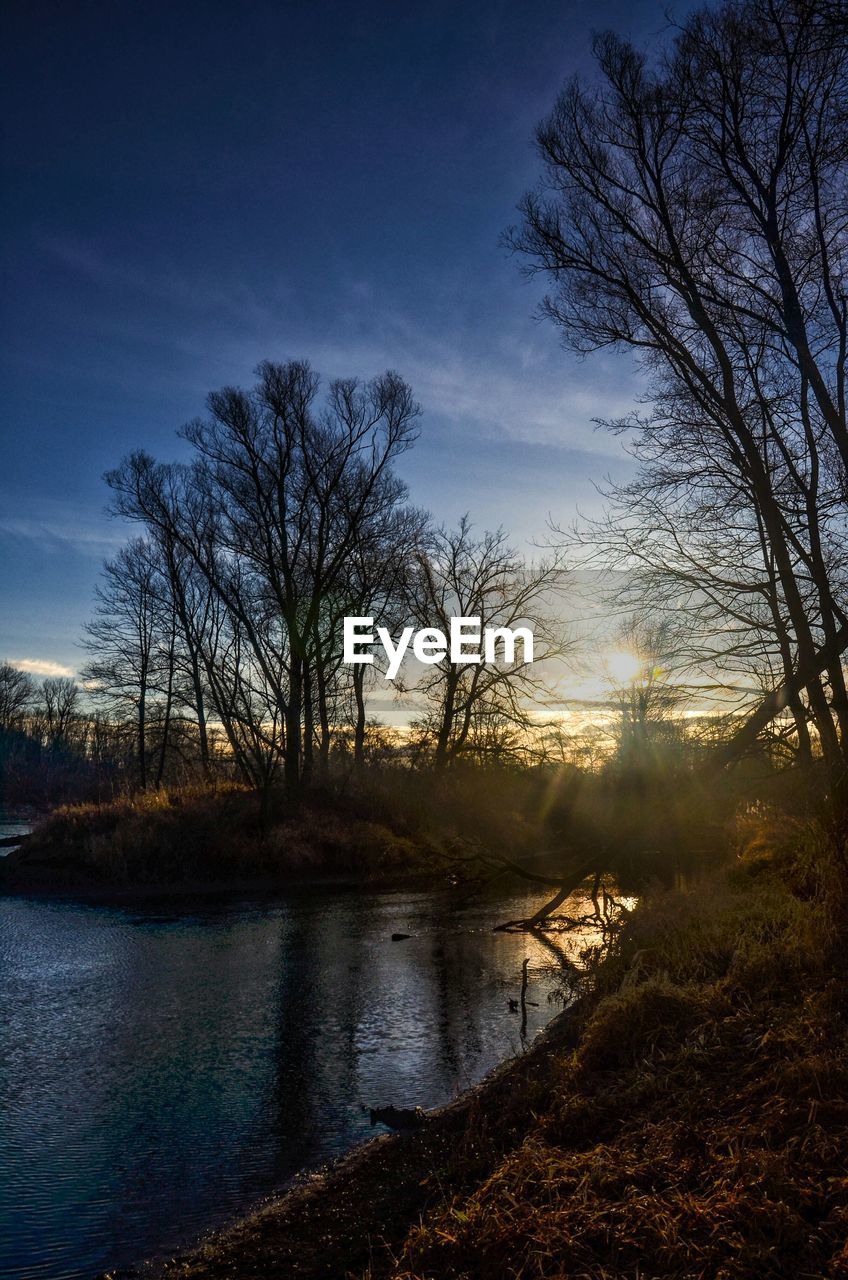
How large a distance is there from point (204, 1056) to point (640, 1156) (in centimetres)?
552

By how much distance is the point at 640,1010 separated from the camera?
6.49m

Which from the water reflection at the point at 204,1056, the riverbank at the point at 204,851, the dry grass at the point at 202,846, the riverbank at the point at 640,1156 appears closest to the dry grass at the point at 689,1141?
the riverbank at the point at 640,1156

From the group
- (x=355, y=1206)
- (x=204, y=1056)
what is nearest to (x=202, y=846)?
(x=204, y=1056)

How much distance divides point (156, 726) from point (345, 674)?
12016mm

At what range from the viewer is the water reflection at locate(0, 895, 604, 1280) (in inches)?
221

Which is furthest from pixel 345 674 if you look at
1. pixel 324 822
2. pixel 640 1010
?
pixel 640 1010

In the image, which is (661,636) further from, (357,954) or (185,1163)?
(185,1163)

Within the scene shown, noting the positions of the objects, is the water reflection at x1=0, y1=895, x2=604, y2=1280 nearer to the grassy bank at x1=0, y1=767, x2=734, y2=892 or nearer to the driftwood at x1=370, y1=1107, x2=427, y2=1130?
the driftwood at x1=370, y1=1107, x2=427, y2=1130

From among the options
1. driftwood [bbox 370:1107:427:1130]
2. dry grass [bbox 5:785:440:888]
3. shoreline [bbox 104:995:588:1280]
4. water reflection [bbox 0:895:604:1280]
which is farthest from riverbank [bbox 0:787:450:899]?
shoreline [bbox 104:995:588:1280]

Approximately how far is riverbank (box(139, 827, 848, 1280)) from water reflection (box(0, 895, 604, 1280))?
2.50 feet

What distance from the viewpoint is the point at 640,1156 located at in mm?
4445

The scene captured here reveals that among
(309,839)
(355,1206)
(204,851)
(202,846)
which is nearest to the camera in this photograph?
(355,1206)

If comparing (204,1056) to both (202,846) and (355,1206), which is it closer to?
(355,1206)

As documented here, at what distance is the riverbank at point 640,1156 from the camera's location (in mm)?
3592
